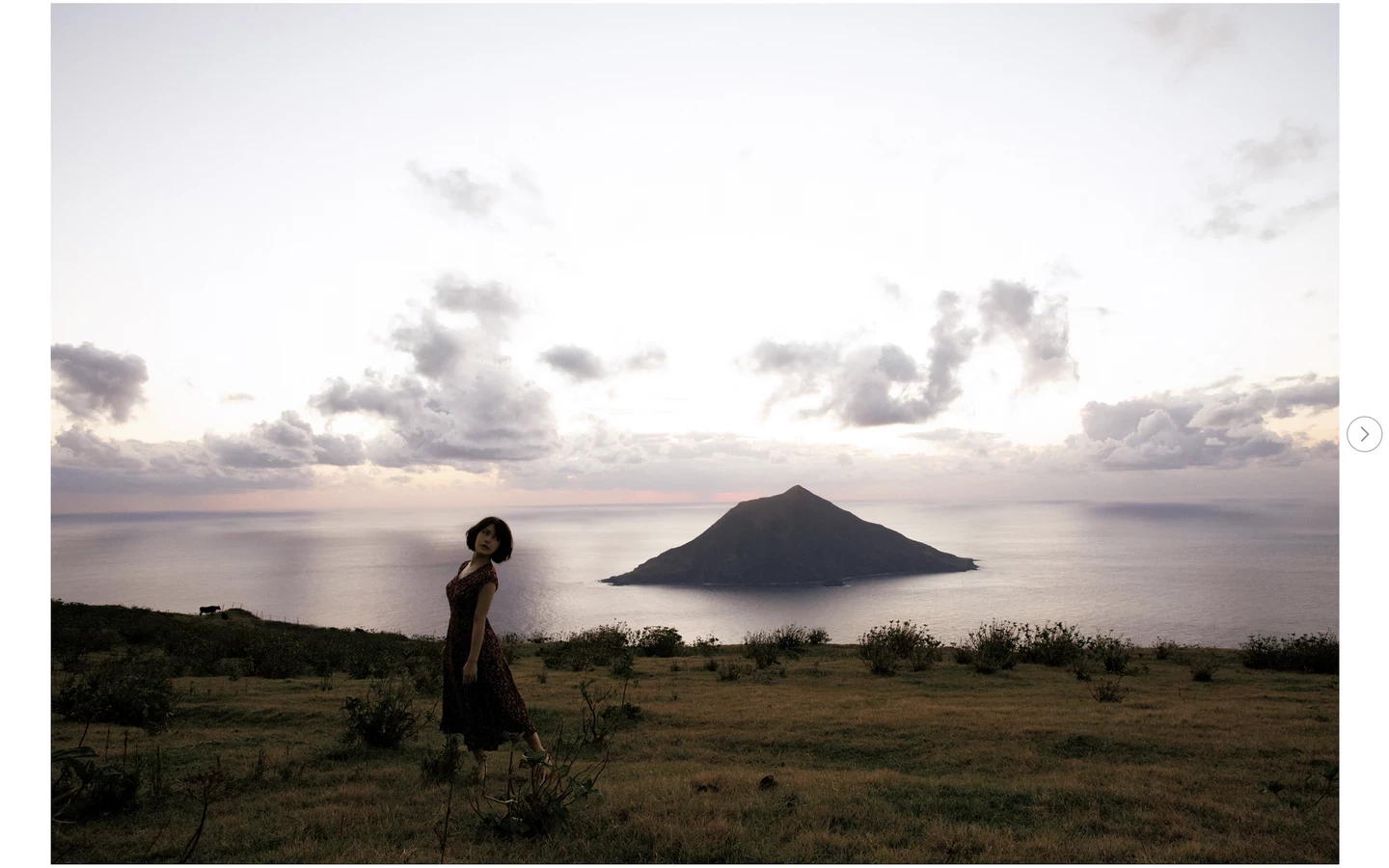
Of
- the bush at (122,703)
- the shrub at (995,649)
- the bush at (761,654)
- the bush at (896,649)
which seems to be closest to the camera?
the bush at (122,703)

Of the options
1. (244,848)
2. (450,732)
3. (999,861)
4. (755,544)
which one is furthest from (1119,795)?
(755,544)

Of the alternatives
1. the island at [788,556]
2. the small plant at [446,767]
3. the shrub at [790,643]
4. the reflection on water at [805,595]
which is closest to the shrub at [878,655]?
the shrub at [790,643]

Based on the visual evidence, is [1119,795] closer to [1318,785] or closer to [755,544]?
[1318,785]

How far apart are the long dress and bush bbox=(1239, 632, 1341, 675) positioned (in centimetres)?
1787

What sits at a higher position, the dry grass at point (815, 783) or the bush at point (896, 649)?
the dry grass at point (815, 783)

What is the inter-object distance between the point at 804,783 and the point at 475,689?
3.18 m

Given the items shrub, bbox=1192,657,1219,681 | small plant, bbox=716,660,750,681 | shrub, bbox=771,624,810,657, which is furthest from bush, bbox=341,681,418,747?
shrub, bbox=1192,657,1219,681

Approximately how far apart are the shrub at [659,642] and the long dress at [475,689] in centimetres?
1266

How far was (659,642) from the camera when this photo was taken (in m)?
18.9

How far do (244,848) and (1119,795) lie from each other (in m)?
6.91

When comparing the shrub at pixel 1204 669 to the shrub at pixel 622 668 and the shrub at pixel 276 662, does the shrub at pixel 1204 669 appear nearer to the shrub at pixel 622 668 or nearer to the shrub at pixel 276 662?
the shrub at pixel 622 668

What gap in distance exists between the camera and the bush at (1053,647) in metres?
16.4

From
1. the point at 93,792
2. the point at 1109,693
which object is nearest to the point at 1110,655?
the point at 1109,693

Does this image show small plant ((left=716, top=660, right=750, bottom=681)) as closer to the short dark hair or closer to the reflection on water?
the short dark hair
